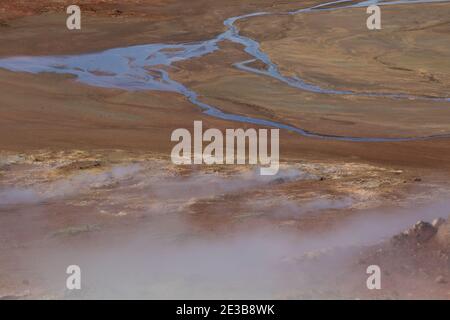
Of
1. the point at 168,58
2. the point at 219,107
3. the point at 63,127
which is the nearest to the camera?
the point at 63,127

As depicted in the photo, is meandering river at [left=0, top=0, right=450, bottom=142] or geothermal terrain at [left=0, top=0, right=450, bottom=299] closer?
geothermal terrain at [left=0, top=0, right=450, bottom=299]

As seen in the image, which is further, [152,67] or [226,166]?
[152,67]

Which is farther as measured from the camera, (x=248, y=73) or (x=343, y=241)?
(x=248, y=73)

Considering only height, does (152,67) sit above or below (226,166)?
above

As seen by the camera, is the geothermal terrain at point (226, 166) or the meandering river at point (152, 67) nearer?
the geothermal terrain at point (226, 166)

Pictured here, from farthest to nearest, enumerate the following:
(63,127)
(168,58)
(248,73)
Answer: (168,58), (248,73), (63,127)

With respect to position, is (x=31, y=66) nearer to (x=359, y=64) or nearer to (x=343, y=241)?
(x=359, y=64)

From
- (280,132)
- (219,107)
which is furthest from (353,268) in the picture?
(219,107)
